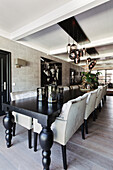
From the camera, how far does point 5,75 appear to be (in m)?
3.28

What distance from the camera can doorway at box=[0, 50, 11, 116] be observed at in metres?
3.19

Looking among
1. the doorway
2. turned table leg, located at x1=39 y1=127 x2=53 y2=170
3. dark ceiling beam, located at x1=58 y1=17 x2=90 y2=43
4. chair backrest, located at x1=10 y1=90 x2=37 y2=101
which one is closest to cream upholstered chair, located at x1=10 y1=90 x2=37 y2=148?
chair backrest, located at x1=10 y1=90 x2=37 y2=101

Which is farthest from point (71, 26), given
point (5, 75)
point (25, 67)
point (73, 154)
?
point (73, 154)

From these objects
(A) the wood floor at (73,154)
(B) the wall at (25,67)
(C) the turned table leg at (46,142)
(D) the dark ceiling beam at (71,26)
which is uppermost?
(D) the dark ceiling beam at (71,26)

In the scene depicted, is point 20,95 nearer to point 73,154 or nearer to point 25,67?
point 73,154

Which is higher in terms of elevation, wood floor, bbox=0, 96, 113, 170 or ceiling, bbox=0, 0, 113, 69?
ceiling, bbox=0, 0, 113, 69

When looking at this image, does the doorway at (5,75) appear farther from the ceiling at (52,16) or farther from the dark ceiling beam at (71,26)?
the dark ceiling beam at (71,26)

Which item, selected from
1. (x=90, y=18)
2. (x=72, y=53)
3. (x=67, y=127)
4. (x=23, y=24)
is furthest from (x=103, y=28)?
(x=67, y=127)

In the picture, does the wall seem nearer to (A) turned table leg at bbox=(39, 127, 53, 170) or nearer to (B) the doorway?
(B) the doorway

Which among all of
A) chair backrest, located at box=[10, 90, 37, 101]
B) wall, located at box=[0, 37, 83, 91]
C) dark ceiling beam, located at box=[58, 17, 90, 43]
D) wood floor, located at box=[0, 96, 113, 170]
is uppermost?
dark ceiling beam, located at box=[58, 17, 90, 43]

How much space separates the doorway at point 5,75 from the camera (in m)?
3.19

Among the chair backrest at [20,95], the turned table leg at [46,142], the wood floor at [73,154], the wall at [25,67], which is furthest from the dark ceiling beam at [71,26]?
the wood floor at [73,154]

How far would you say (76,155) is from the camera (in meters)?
1.50

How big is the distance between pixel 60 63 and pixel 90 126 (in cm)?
450
